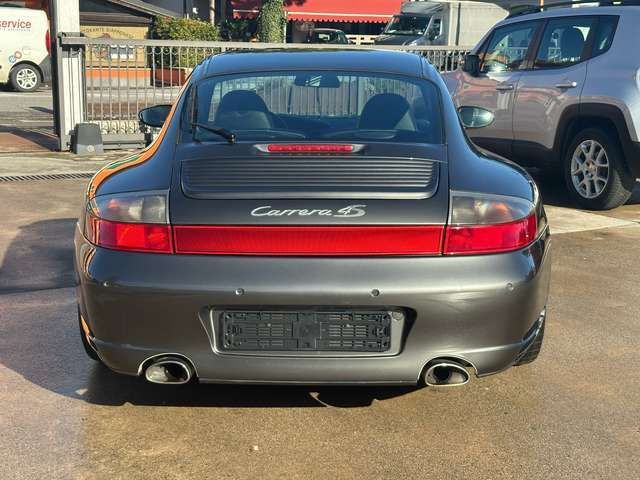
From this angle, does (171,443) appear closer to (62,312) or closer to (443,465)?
(443,465)

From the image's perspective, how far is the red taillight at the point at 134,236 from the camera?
124 inches

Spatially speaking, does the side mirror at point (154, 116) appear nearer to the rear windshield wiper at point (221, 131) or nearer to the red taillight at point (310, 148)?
the rear windshield wiper at point (221, 131)

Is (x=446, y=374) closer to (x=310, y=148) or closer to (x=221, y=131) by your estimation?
(x=310, y=148)

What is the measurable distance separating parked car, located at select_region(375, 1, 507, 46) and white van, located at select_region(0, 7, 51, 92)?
11424 millimetres

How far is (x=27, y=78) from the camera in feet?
73.7

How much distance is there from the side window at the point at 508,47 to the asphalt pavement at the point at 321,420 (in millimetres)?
4595

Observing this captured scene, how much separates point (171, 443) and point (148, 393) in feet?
1.77

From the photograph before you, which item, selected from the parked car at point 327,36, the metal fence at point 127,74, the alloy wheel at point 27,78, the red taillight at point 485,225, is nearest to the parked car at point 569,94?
the metal fence at point 127,74

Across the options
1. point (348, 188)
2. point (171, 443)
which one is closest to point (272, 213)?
point (348, 188)

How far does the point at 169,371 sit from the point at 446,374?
3.42 ft

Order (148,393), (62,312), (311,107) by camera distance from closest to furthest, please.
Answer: (148,393) < (311,107) < (62,312)

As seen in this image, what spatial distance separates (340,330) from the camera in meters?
3.13

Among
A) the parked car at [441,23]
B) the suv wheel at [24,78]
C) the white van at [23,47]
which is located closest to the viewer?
the white van at [23,47]

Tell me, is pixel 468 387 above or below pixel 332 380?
below
